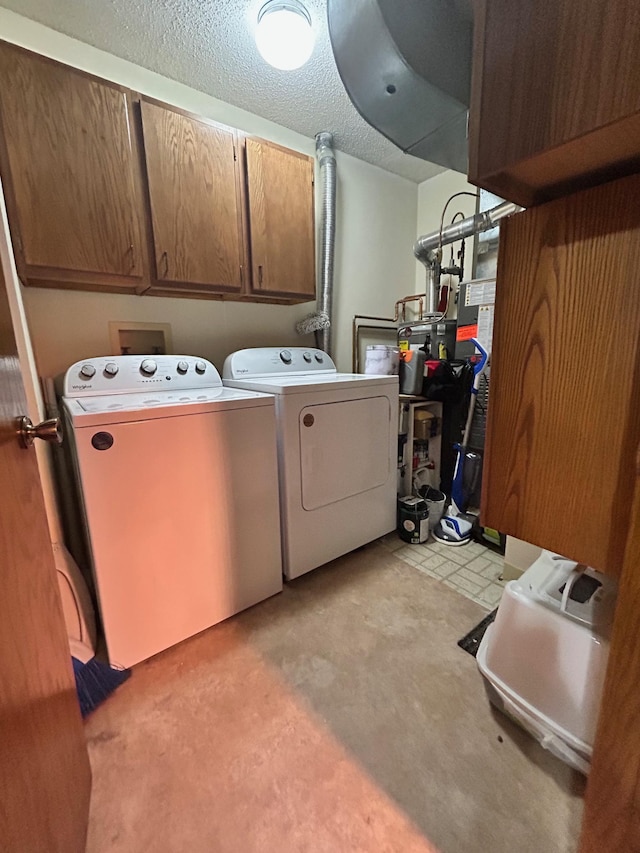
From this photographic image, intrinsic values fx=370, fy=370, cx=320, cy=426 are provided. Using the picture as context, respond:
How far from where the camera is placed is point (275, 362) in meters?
2.22

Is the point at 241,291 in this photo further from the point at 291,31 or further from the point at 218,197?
the point at 291,31

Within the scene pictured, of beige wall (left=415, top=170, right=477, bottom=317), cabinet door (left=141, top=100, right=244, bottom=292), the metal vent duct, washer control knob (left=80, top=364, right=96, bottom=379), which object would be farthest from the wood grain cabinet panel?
beige wall (left=415, top=170, right=477, bottom=317)

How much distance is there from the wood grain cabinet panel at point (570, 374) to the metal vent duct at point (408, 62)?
95 cm

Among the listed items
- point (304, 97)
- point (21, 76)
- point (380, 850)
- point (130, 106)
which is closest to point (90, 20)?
→ point (130, 106)

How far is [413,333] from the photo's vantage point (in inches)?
108

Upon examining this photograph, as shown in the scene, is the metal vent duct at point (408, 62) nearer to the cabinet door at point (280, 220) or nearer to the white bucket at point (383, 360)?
the cabinet door at point (280, 220)

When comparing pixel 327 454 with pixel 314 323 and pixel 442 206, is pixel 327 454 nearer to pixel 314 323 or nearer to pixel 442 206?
pixel 314 323

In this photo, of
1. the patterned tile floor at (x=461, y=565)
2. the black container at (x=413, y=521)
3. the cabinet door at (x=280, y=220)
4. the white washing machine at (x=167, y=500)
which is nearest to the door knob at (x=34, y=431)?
the white washing machine at (x=167, y=500)

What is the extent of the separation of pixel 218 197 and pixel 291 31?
70 cm

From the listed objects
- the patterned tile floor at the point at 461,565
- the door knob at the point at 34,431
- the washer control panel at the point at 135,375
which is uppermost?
the washer control panel at the point at 135,375

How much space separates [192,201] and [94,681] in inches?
79.9

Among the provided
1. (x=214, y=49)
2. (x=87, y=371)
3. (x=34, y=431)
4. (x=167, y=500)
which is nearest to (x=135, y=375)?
(x=87, y=371)

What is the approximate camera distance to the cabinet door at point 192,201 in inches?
65.7

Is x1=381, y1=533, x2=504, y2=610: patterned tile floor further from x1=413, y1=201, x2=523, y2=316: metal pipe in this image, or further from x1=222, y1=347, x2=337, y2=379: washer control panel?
x1=413, y1=201, x2=523, y2=316: metal pipe
